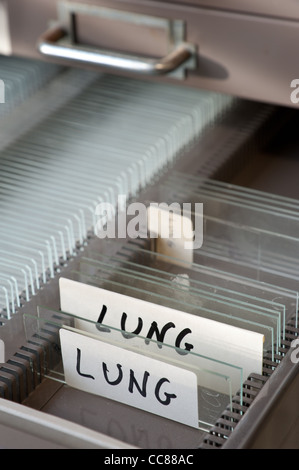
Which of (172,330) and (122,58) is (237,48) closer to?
(122,58)

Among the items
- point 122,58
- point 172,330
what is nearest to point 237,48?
point 122,58

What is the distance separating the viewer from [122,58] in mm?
999

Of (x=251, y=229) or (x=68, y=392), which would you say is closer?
(x=68, y=392)

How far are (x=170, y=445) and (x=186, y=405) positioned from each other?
1.5 inches

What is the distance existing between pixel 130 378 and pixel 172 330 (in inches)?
2.5

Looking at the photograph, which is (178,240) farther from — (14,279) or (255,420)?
(255,420)

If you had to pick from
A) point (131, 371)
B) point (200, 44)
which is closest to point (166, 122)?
point (200, 44)

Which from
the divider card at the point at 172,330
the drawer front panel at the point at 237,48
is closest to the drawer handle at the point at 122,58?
the drawer front panel at the point at 237,48

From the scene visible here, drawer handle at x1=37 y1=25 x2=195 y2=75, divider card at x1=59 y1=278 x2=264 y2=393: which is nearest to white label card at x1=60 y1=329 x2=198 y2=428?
divider card at x1=59 y1=278 x2=264 y2=393

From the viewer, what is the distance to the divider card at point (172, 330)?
0.71 m

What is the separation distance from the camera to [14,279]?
0.84 meters

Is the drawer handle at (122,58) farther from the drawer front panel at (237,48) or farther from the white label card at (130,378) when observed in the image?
the white label card at (130,378)

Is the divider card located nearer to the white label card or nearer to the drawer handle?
the white label card

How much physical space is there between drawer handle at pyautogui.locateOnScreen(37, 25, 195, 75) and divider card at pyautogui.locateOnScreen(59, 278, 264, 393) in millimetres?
319
